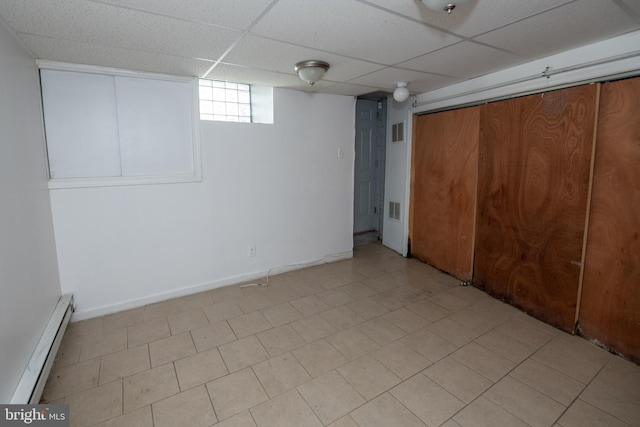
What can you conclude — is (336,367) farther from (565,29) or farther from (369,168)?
(369,168)

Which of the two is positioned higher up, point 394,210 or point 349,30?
point 349,30

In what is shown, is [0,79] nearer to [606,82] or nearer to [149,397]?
[149,397]

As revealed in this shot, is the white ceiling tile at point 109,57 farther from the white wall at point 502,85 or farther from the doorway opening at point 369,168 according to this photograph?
the doorway opening at point 369,168

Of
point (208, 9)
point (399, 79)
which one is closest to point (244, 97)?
point (399, 79)

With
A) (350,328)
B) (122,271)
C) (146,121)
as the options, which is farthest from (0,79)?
(350,328)

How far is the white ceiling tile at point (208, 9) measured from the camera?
1531mm

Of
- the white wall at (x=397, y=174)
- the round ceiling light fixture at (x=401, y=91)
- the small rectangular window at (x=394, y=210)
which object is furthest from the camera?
the small rectangular window at (x=394, y=210)

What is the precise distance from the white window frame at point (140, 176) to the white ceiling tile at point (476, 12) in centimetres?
205

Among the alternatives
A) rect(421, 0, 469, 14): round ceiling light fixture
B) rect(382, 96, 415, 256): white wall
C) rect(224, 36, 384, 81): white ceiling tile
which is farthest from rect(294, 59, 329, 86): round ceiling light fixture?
rect(382, 96, 415, 256): white wall

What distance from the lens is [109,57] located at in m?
2.32

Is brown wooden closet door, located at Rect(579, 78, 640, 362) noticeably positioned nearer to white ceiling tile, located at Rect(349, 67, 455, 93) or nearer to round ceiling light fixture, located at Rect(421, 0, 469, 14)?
white ceiling tile, located at Rect(349, 67, 455, 93)

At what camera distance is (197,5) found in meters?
1.56
